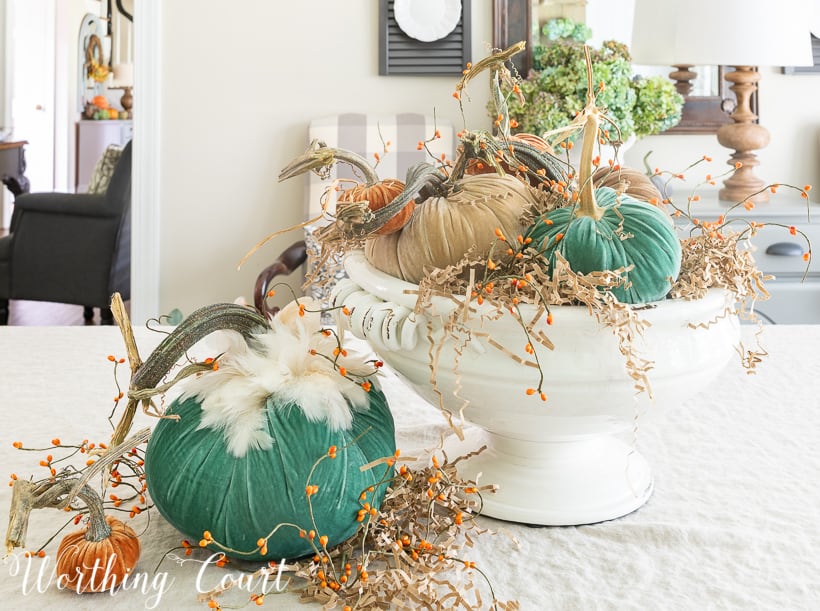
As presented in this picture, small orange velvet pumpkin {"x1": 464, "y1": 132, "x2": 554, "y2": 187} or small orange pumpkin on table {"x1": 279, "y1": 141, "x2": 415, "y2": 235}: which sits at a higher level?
small orange velvet pumpkin {"x1": 464, "y1": 132, "x2": 554, "y2": 187}

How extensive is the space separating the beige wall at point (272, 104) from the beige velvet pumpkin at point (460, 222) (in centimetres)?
249

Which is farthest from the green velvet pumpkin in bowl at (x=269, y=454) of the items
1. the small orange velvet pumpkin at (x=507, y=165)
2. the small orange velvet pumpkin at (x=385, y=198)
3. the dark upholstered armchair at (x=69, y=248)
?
the dark upholstered armchair at (x=69, y=248)

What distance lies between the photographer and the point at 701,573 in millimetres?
635

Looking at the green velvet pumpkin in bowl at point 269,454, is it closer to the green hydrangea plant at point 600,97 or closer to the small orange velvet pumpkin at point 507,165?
the small orange velvet pumpkin at point 507,165

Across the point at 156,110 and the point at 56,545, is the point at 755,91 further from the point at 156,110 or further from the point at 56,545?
the point at 56,545

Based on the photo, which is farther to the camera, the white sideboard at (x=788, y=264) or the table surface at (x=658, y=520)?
the white sideboard at (x=788, y=264)

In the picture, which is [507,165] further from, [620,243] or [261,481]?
[261,481]

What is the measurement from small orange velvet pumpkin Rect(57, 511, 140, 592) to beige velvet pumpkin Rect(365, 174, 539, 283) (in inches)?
10.7

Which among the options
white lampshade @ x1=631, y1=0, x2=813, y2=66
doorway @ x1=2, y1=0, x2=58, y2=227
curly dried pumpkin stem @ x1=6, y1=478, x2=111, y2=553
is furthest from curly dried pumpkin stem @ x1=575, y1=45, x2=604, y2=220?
doorway @ x1=2, y1=0, x2=58, y2=227

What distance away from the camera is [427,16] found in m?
3.05

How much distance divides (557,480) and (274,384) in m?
0.25

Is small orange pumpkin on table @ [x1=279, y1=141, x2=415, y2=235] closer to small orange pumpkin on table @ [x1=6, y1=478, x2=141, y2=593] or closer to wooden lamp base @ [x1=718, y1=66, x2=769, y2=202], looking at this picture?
small orange pumpkin on table @ [x1=6, y1=478, x2=141, y2=593]

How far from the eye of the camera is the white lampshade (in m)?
2.46

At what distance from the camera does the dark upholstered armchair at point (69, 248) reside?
A: 4.22 m
